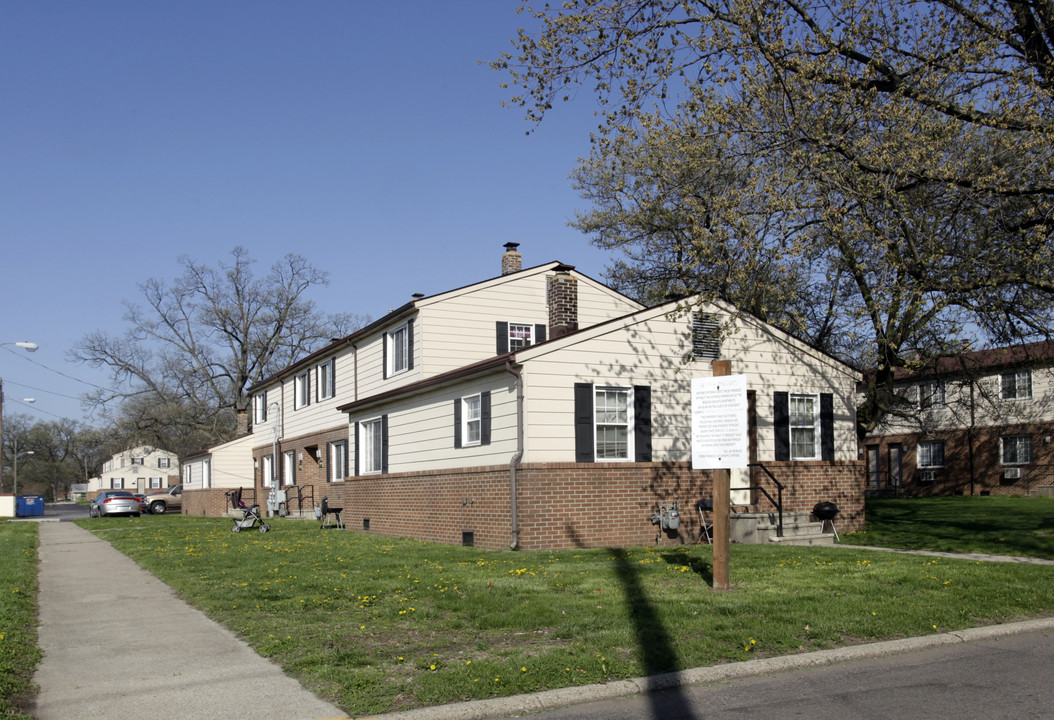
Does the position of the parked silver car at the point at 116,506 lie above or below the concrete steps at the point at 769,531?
below

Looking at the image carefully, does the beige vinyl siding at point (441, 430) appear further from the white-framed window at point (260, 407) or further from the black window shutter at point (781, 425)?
the white-framed window at point (260, 407)

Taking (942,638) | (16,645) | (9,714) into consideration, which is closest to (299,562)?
(16,645)

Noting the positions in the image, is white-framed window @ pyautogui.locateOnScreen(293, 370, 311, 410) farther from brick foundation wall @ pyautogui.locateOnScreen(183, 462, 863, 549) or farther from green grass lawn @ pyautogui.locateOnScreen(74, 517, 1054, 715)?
green grass lawn @ pyautogui.locateOnScreen(74, 517, 1054, 715)

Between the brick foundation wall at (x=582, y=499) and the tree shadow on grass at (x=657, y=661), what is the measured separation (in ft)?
19.1

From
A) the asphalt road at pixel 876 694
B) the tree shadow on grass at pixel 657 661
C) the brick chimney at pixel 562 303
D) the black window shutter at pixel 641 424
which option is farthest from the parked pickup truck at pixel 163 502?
the asphalt road at pixel 876 694

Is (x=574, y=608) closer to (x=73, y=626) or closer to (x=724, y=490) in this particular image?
(x=724, y=490)

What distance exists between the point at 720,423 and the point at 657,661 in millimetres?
3749

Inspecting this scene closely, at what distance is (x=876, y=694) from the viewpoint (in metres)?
6.76

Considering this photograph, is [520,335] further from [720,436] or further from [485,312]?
[720,436]

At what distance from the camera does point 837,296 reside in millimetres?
23594

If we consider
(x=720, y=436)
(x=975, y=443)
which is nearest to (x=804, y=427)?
(x=720, y=436)

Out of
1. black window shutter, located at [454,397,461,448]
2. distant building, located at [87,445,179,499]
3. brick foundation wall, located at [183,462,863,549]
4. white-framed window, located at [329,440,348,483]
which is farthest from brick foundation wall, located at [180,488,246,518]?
distant building, located at [87,445,179,499]

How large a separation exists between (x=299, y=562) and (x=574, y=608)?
6.99 meters

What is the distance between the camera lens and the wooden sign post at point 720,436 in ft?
34.3
